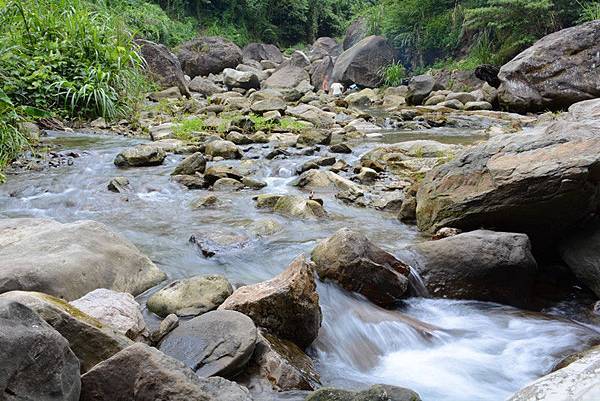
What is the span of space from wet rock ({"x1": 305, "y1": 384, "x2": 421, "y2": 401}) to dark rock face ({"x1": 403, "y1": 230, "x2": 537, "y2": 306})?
1.84m

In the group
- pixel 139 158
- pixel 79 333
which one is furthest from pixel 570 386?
pixel 139 158

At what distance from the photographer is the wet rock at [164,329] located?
2.43 m

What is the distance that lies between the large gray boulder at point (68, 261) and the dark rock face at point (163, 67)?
11071mm

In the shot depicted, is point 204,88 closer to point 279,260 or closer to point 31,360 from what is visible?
point 279,260

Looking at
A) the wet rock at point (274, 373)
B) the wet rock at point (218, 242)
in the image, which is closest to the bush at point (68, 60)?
the wet rock at point (218, 242)

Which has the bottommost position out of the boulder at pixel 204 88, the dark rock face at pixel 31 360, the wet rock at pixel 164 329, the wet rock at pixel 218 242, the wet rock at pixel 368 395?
the boulder at pixel 204 88

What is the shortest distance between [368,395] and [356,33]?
2647 cm

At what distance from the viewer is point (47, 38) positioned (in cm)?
841

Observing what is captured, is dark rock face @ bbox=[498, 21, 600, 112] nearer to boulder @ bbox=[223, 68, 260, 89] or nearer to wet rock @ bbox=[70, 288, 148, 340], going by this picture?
boulder @ bbox=[223, 68, 260, 89]

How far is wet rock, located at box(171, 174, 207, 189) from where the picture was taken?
5988mm

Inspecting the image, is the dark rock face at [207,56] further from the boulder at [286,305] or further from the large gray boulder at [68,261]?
the boulder at [286,305]

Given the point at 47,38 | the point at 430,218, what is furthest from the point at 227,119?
the point at 430,218

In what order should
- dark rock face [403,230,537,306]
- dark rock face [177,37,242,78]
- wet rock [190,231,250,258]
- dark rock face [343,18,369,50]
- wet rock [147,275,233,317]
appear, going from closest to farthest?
wet rock [147,275,233,317]
dark rock face [403,230,537,306]
wet rock [190,231,250,258]
dark rock face [177,37,242,78]
dark rock face [343,18,369,50]

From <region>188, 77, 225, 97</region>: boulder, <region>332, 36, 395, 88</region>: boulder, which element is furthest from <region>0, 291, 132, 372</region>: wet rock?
<region>332, 36, 395, 88</region>: boulder
